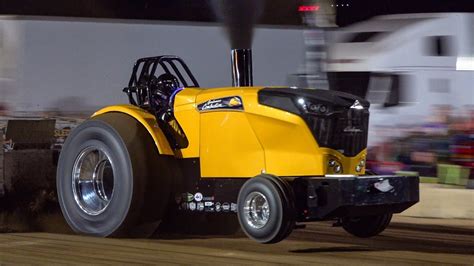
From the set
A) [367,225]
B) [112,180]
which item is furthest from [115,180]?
[367,225]

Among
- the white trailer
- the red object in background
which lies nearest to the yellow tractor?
the red object in background

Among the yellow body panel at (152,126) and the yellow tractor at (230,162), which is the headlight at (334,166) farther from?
the yellow body panel at (152,126)

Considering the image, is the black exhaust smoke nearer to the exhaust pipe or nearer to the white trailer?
the exhaust pipe

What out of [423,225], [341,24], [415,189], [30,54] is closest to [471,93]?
[341,24]

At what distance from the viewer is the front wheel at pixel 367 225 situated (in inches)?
280

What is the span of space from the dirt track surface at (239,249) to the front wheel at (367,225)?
0.07 meters

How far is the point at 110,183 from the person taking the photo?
7156 mm

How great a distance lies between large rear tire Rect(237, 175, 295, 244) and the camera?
6016 mm

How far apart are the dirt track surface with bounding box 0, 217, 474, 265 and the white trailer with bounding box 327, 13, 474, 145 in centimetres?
733

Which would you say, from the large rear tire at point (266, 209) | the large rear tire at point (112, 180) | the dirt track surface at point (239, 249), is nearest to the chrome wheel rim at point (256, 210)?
the large rear tire at point (266, 209)

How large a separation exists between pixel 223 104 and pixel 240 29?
3.15 meters

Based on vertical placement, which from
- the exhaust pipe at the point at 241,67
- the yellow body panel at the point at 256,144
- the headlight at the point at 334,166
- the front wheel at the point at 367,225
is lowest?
the front wheel at the point at 367,225

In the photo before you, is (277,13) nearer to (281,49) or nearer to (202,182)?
(281,49)

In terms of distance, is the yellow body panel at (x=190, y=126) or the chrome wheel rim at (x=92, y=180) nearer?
the yellow body panel at (x=190, y=126)
